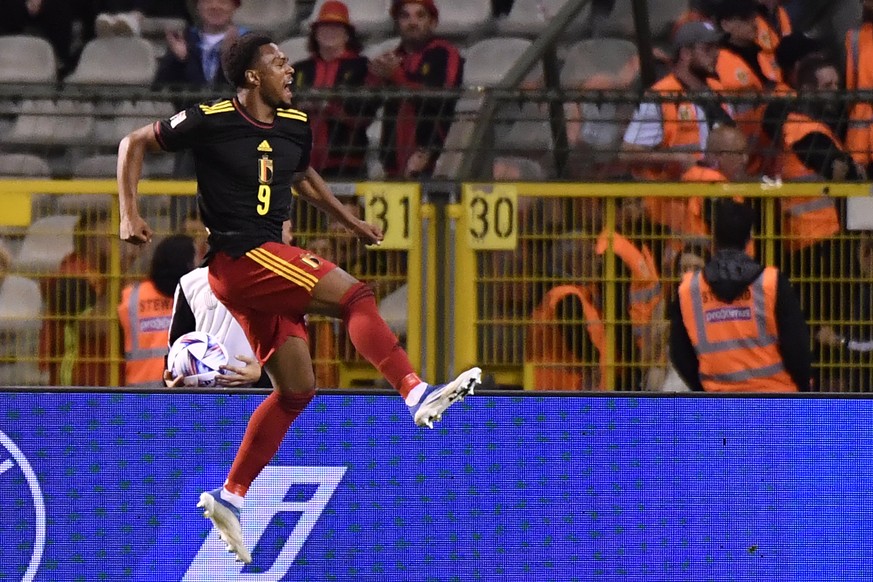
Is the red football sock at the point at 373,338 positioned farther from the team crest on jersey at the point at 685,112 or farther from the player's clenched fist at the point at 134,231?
the team crest on jersey at the point at 685,112

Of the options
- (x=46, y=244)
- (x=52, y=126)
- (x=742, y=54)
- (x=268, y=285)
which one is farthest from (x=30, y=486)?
(x=742, y=54)

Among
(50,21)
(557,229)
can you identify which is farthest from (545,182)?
(50,21)

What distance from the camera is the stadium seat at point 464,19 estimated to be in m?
12.7

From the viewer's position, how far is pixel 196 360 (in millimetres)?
8102

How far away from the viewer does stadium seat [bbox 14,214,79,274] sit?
9508 millimetres

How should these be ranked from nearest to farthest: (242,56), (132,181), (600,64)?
(132,181) < (242,56) < (600,64)

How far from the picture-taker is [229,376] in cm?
820

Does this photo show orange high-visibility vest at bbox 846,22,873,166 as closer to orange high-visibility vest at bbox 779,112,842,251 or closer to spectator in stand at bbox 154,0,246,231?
orange high-visibility vest at bbox 779,112,842,251

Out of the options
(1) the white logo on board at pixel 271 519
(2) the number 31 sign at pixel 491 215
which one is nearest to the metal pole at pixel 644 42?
(2) the number 31 sign at pixel 491 215

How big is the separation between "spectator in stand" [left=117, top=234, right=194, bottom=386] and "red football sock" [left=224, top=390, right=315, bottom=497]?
6.60ft

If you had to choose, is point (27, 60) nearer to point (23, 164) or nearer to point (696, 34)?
point (23, 164)

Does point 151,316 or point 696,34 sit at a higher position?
point 696,34

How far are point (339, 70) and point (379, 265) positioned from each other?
2.55 m

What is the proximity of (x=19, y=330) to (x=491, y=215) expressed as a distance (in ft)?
8.67
